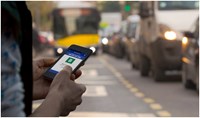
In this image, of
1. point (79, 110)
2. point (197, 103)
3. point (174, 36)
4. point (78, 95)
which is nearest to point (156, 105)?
point (197, 103)

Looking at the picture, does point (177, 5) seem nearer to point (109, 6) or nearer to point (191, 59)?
point (191, 59)

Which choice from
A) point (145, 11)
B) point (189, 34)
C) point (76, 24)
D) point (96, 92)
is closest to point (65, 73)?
point (189, 34)

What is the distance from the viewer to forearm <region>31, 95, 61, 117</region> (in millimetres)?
2049

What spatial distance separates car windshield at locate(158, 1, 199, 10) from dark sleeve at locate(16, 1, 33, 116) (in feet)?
59.2

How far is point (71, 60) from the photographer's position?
8.16 ft

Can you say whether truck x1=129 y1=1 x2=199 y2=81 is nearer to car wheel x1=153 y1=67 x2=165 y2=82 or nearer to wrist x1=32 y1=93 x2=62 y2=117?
car wheel x1=153 y1=67 x2=165 y2=82

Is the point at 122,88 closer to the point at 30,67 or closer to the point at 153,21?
the point at 153,21

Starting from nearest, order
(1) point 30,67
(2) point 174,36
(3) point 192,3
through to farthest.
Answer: (1) point 30,67 → (2) point 174,36 → (3) point 192,3

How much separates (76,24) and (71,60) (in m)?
37.8

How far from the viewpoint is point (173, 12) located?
19812 millimetres

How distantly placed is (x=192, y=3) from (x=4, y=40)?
19.0 metres

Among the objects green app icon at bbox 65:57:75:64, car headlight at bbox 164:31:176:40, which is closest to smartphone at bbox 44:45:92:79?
green app icon at bbox 65:57:75:64

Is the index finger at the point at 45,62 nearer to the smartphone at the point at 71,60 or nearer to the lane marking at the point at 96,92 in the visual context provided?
the smartphone at the point at 71,60

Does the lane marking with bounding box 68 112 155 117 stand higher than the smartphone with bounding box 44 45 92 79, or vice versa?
the smartphone with bounding box 44 45 92 79
